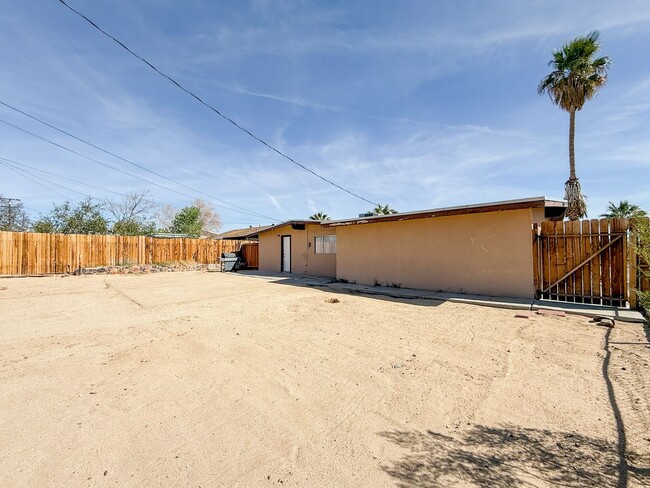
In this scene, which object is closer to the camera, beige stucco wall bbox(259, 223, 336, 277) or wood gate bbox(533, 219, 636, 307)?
wood gate bbox(533, 219, 636, 307)

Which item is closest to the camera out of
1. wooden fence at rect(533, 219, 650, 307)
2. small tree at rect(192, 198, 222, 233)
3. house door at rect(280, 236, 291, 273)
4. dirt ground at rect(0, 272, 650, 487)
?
dirt ground at rect(0, 272, 650, 487)

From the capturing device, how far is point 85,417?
2629mm

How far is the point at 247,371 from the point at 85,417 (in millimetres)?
1542

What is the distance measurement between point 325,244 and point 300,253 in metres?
2.00

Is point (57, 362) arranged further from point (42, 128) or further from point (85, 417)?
point (42, 128)

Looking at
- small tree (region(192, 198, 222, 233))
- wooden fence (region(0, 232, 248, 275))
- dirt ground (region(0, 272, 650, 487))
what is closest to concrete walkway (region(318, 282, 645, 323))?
dirt ground (region(0, 272, 650, 487))

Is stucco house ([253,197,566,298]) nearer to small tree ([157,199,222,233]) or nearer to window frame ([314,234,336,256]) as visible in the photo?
window frame ([314,234,336,256])

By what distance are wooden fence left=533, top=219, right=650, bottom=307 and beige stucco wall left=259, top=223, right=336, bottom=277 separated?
29.1ft

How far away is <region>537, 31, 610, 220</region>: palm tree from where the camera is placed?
13.3 metres

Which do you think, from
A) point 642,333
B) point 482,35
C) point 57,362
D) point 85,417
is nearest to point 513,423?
point 85,417

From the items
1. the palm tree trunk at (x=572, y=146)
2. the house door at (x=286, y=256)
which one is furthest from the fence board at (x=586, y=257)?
the house door at (x=286, y=256)

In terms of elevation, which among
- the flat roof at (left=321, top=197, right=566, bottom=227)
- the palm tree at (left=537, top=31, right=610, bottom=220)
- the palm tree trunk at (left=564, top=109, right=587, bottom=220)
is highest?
the palm tree at (left=537, top=31, right=610, bottom=220)

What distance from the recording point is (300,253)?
1672 centimetres

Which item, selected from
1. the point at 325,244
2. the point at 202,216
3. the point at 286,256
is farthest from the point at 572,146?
the point at 202,216
